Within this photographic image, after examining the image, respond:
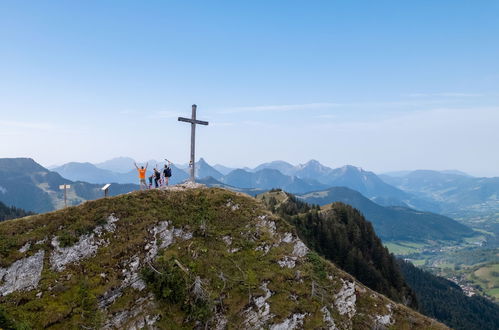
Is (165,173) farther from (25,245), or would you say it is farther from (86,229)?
(25,245)

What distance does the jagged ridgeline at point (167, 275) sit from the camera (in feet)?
69.5

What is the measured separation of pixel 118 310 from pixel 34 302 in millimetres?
5292

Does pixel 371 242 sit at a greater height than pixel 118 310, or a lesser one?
lesser

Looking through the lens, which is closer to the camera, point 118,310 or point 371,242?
point 118,310

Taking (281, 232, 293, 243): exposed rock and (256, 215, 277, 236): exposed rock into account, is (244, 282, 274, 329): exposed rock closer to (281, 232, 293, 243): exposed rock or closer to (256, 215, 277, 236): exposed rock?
(281, 232, 293, 243): exposed rock

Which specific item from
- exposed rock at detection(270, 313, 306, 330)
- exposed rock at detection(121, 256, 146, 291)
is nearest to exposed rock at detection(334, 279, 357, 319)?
exposed rock at detection(270, 313, 306, 330)

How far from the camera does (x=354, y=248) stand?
7331cm

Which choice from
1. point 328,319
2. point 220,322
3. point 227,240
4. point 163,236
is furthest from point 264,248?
point 163,236

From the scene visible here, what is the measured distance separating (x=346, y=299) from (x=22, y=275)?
25762 millimetres

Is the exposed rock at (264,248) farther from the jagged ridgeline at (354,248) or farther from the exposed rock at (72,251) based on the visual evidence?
the jagged ridgeline at (354,248)

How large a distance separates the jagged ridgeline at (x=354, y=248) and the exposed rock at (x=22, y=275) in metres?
54.4

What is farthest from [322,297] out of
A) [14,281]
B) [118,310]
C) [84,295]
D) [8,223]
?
[8,223]

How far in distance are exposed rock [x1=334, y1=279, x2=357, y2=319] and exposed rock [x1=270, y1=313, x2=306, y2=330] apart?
4576 millimetres

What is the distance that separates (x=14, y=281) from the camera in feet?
69.8
